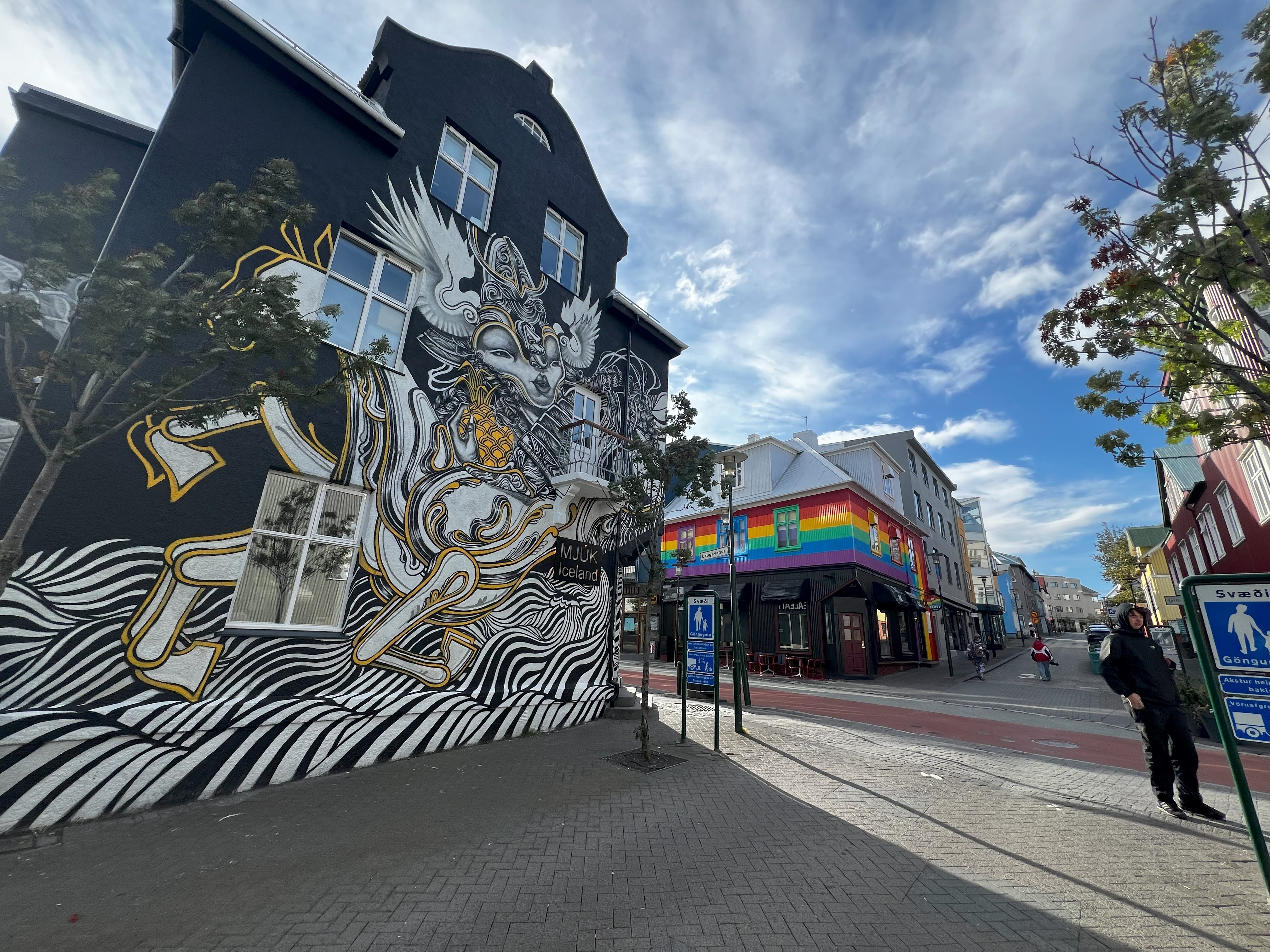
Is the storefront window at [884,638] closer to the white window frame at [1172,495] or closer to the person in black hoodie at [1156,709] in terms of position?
the white window frame at [1172,495]

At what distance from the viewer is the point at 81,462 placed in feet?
16.5

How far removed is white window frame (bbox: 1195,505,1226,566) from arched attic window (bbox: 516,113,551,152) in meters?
24.1

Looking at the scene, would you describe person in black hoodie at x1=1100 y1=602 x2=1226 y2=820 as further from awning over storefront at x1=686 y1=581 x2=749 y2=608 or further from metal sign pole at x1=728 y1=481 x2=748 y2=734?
awning over storefront at x1=686 y1=581 x2=749 y2=608

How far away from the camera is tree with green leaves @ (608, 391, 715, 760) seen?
26.1 feet

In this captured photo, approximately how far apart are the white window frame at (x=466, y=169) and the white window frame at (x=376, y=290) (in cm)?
166

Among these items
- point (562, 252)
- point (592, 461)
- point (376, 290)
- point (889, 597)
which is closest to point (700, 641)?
point (592, 461)

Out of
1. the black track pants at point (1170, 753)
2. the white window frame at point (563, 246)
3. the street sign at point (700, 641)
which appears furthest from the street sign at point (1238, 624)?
the white window frame at point (563, 246)

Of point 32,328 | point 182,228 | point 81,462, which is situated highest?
point 182,228

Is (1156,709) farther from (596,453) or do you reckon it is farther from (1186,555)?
(1186,555)

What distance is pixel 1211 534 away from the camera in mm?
18328

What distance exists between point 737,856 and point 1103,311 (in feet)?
21.9

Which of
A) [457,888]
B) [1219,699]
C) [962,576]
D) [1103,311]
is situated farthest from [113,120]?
[962,576]

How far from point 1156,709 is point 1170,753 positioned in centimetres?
62

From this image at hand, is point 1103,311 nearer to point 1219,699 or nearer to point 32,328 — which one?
point 1219,699
